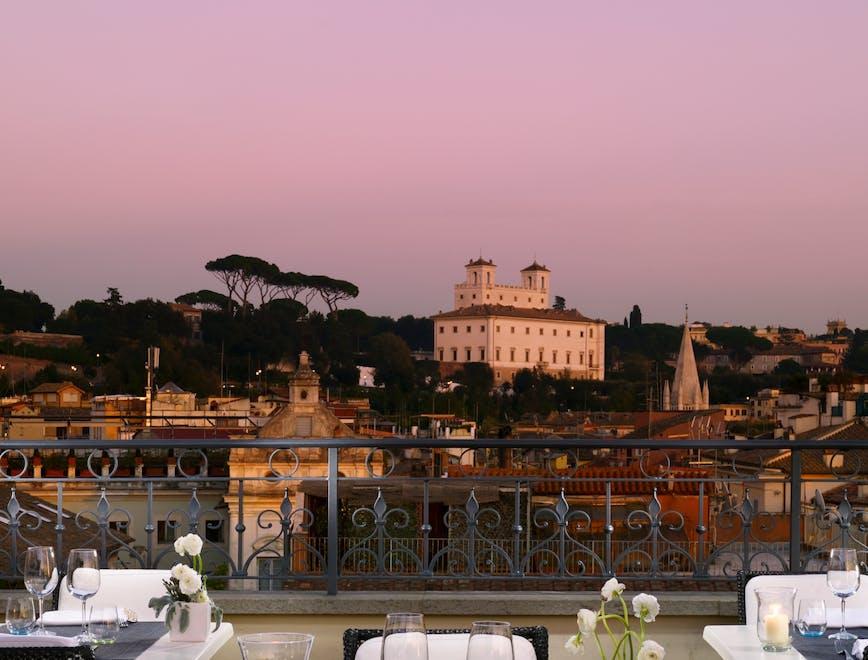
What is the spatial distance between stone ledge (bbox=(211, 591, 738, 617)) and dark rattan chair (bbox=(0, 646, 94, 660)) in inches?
81.9

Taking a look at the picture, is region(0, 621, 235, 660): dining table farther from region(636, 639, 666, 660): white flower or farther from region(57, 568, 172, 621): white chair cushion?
region(636, 639, 666, 660): white flower

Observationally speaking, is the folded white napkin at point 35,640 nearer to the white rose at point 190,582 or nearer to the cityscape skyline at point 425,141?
the white rose at point 190,582

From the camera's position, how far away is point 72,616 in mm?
2600

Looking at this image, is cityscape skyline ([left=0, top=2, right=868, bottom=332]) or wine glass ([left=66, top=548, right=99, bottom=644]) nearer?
wine glass ([left=66, top=548, right=99, bottom=644])

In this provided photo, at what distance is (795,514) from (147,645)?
2.34 meters

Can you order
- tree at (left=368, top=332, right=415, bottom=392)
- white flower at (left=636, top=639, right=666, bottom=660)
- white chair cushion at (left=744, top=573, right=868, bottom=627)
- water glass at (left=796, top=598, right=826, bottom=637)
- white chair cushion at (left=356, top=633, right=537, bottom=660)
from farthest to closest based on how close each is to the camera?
tree at (left=368, top=332, right=415, bottom=392) → white chair cushion at (left=744, top=573, right=868, bottom=627) → water glass at (left=796, top=598, right=826, bottom=637) → white chair cushion at (left=356, top=633, right=537, bottom=660) → white flower at (left=636, top=639, right=666, bottom=660)

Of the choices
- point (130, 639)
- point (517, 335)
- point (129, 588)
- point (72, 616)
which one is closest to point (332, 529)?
point (129, 588)

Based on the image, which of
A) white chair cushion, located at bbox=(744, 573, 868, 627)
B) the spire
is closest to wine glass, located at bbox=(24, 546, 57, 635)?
white chair cushion, located at bbox=(744, 573, 868, 627)

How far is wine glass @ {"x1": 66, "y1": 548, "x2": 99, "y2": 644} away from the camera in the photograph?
2.36 m

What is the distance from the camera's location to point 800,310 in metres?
55.5

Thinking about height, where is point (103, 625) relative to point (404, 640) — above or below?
below

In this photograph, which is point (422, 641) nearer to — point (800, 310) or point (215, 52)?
point (215, 52)

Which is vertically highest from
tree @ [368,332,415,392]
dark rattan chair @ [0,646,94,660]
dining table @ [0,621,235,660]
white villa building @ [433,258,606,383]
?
white villa building @ [433,258,606,383]

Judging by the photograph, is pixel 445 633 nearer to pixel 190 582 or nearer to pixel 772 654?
pixel 190 582
